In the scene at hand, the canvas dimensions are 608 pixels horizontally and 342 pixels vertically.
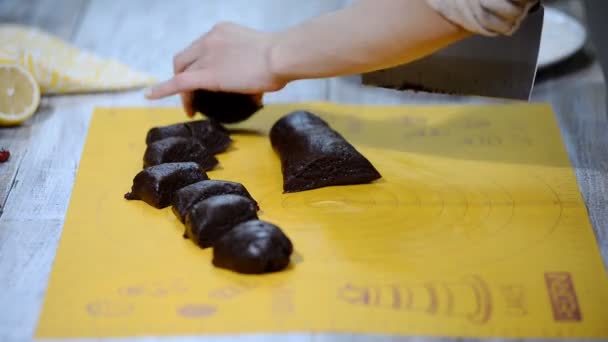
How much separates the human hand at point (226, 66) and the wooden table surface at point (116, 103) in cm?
36

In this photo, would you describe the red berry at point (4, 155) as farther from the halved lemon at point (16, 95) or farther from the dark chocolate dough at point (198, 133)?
the dark chocolate dough at point (198, 133)

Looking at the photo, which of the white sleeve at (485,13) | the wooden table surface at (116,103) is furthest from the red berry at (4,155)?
the white sleeve at (485,13)

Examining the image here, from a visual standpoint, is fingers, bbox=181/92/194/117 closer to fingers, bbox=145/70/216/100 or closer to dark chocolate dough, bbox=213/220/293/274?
fingers, bbox=145/70/216/100

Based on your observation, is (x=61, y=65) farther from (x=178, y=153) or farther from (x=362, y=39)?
(x=362, y=39)

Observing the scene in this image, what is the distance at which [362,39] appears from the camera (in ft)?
6.70

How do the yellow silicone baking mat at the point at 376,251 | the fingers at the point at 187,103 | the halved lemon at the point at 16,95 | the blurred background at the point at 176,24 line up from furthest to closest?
the blurred background at the point at 176,24 → the halved lemon at the point at 16,95 → the fingers at the point at 187,103 → the yellow silicone baking mat at the point at 376,251

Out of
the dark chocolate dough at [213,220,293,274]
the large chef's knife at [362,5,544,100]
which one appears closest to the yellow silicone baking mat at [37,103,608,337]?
the dark chocolate dough at [213,220,293,274]

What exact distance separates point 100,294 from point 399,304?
0.61 meters

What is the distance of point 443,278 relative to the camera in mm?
1774

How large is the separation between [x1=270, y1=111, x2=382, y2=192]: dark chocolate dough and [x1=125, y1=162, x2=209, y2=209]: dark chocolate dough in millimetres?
228

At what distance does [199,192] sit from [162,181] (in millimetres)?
120

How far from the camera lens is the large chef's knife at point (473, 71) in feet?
7.82

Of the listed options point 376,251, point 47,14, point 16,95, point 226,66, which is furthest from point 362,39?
point 47,14

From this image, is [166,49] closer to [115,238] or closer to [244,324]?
[115,238]
